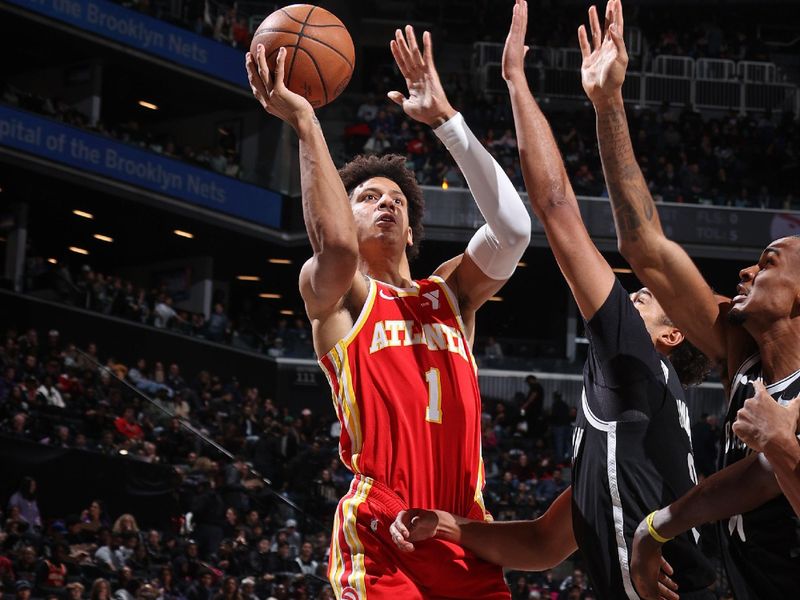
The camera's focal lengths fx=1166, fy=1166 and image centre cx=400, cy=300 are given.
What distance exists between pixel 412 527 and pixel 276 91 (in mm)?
1587

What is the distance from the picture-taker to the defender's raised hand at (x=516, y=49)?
3.96 m

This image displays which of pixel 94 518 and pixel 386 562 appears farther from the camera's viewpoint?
pixel 94 518

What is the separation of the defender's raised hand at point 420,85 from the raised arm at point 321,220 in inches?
15.5

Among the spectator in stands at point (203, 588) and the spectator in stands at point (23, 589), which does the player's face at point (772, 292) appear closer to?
the spectator in stands at point (203, 588)

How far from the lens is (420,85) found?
4305 millimetres

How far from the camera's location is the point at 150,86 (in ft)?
84.3

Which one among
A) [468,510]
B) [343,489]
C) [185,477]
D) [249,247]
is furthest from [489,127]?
[468,510]

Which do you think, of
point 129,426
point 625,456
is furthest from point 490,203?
point 129,426

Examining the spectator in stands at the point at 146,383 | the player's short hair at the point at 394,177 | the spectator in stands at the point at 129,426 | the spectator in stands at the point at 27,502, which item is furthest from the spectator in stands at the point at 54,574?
the player's short hair at the point at 394,177

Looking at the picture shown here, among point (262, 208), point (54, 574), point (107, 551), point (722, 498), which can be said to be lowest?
point (54, 574)

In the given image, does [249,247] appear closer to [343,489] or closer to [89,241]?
[89,241]

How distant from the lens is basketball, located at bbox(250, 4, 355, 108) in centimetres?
455

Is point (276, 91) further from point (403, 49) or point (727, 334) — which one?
point (727, 334)

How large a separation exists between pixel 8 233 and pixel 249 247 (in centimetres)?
539
